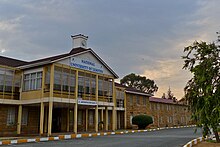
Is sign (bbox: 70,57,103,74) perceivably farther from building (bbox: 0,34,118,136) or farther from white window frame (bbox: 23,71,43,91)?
white window frame (bbox: 23,71,43,91)

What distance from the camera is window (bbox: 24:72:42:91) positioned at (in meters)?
22.4

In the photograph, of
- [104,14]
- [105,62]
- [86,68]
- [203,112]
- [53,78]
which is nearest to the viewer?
[203,112]

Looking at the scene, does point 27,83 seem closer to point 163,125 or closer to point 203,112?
point 203,112

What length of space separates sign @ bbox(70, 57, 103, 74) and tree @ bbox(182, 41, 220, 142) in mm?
11475

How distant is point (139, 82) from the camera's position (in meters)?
68.4

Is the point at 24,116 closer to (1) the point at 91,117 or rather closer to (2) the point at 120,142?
(1) the point at 91,117

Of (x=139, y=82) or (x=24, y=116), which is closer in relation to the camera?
(x=24, y=116)

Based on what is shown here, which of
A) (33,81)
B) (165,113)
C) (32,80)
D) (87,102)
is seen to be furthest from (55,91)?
(165,113)

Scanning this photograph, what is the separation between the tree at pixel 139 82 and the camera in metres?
67.2

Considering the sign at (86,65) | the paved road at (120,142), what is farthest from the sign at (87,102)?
the paved road at (120,142)

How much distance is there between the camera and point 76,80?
23.8m

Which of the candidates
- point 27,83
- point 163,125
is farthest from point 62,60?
point 163,125

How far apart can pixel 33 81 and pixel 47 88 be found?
171 centimetres

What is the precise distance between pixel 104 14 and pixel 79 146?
875 cm
